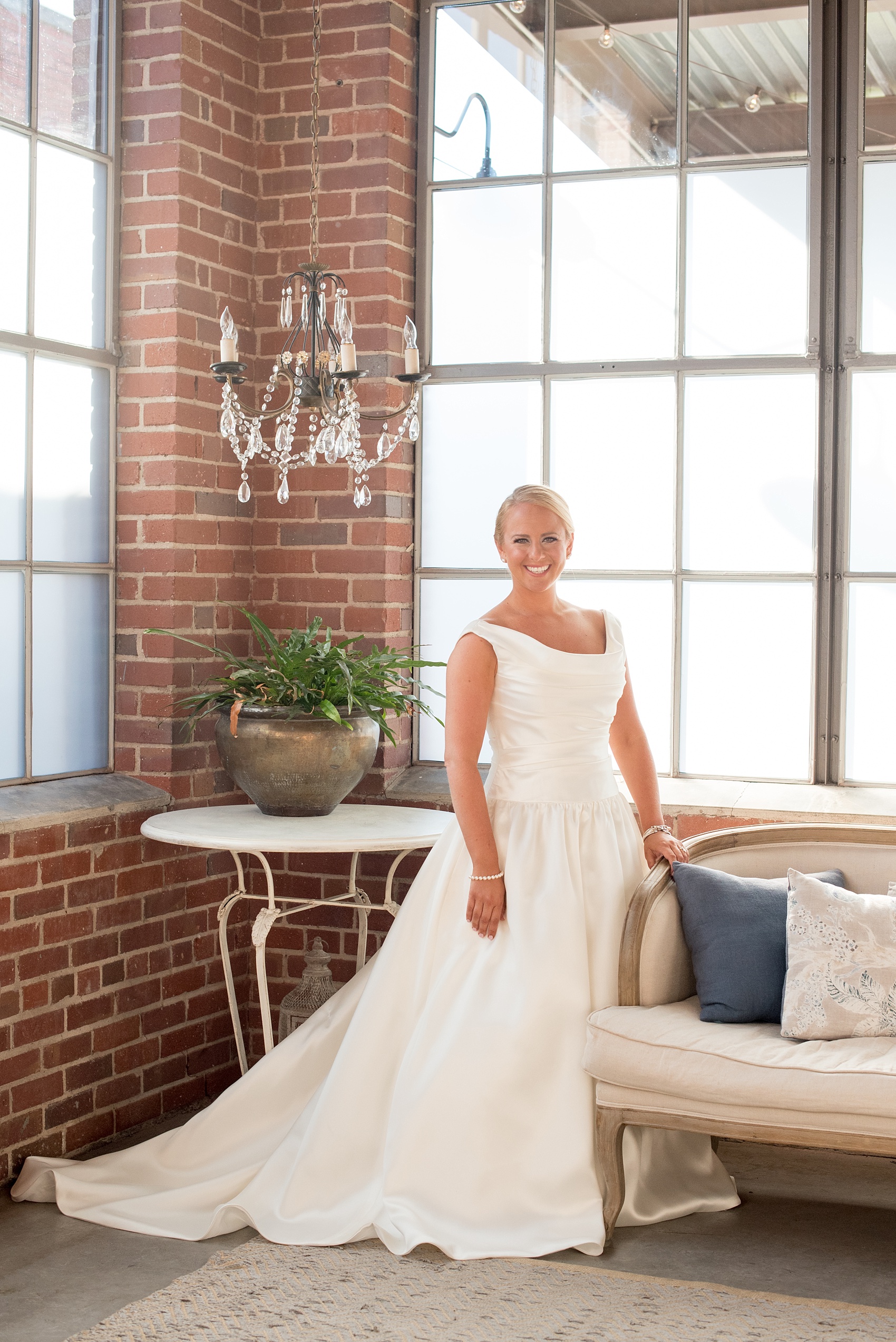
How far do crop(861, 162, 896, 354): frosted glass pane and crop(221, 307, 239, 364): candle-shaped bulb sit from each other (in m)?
1.99

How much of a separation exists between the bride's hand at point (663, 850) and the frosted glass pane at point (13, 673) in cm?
165

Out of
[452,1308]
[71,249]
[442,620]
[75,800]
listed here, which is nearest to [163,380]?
[71,249]

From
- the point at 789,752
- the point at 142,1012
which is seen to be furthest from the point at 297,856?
the point at 789,752

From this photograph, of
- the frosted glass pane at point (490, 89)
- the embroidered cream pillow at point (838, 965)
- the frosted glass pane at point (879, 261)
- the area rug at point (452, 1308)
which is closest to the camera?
the area rug at point (452, 1308)

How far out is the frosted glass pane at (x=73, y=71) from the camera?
3582 mm

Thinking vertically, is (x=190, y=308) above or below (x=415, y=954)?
above

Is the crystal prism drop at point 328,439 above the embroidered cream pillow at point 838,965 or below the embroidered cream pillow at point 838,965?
above

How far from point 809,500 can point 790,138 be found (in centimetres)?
104

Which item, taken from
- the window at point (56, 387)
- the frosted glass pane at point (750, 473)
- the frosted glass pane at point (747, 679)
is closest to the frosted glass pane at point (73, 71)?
the window at point (56, 387)

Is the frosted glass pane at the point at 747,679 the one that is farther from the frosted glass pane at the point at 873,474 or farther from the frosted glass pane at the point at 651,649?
the frosted glass pane at the point at 873,474

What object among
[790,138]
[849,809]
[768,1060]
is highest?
[790,138]

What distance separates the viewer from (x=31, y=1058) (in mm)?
3385

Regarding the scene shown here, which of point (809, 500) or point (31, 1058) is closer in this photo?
point (31, 1058)

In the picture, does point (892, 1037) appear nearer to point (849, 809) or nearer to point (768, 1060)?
point (768, 1060)
